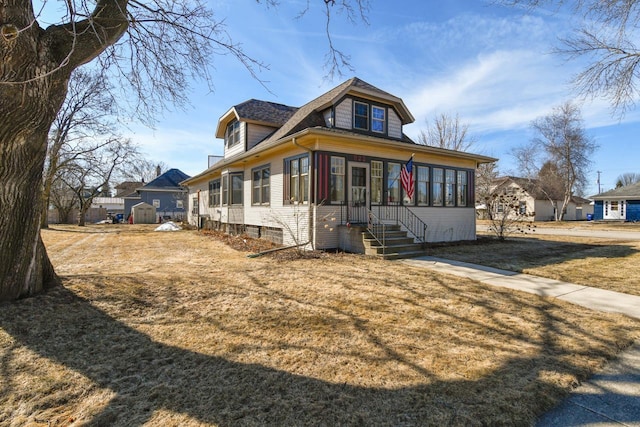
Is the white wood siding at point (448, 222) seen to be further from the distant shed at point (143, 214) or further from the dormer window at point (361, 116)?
the distant shed at point (143, 214)

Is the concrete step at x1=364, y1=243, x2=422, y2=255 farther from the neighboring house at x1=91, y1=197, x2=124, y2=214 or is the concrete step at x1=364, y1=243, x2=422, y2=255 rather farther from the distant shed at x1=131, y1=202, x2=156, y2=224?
the neighboring house at x1=91, y1=197, x2=124, y2=214

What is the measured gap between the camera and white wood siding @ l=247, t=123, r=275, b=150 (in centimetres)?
1534

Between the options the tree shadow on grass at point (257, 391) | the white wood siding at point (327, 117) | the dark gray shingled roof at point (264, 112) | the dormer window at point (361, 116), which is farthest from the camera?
the dark gray shingled roof at point (264, 112)

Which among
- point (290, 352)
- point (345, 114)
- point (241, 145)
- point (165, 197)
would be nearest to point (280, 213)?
point (345, 114)

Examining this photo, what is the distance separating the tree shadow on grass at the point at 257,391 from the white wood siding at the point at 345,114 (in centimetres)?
977

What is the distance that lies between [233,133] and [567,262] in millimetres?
15179

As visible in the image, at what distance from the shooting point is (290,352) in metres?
3.33

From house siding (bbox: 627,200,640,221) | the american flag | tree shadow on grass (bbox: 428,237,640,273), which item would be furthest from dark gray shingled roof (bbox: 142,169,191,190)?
house siding (bbox: 627,200,640,221)

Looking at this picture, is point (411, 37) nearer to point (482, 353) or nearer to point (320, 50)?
point (320, 50)

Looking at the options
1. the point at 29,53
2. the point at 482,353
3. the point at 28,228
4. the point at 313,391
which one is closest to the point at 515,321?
the point at 482,353

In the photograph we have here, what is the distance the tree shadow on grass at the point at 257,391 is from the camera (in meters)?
2.30

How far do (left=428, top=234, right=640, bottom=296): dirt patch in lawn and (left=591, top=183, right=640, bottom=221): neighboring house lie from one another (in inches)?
1407

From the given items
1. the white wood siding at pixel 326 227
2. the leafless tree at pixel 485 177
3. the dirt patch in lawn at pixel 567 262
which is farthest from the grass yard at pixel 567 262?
the leafless tree at pixel 485 177

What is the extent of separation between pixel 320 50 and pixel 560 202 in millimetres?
48185
